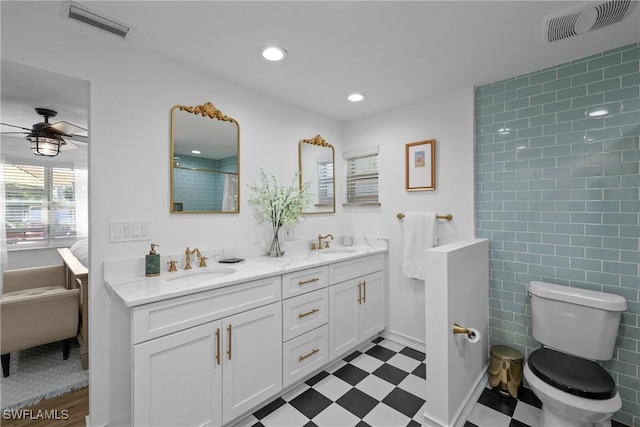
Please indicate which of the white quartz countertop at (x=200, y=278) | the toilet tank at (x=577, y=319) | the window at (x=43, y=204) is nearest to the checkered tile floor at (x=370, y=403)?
the toilet tank at (x=577, y=319)

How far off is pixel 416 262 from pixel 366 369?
100 centimetres

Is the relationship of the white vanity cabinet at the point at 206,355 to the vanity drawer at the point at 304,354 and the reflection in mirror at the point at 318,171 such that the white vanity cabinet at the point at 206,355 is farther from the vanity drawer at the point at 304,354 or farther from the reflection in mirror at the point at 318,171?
the reflection in mirror at the point at 318,171

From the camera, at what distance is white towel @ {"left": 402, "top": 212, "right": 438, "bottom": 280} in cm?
237

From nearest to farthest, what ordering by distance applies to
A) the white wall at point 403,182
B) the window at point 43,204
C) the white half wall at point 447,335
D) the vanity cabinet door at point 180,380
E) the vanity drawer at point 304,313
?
the vanity cabinet door at point 180,380
the white half wall at point 447,335
the vanity drawer at point 304,313
the white wall at point 403,182
the window at point 43,204

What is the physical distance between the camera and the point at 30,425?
162cm

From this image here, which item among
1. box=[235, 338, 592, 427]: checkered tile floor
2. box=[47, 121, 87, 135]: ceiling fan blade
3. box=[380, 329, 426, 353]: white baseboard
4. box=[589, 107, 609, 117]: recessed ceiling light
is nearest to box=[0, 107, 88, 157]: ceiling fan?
box=[47, 121, 87, 135]: ceiling fan blade

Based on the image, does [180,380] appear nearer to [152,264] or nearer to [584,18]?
[152,264]

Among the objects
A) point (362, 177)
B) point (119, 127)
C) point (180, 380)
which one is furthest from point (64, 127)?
point (362, 177)

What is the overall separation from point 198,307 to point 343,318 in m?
1.25

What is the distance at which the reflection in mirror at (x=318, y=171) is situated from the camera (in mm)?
2699

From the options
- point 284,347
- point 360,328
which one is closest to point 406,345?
point 360,328

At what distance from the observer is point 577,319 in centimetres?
161

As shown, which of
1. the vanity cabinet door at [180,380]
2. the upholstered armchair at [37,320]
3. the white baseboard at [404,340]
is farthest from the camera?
the white baseboard at [404,340]

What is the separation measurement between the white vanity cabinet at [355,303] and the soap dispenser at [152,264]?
1.19 m
